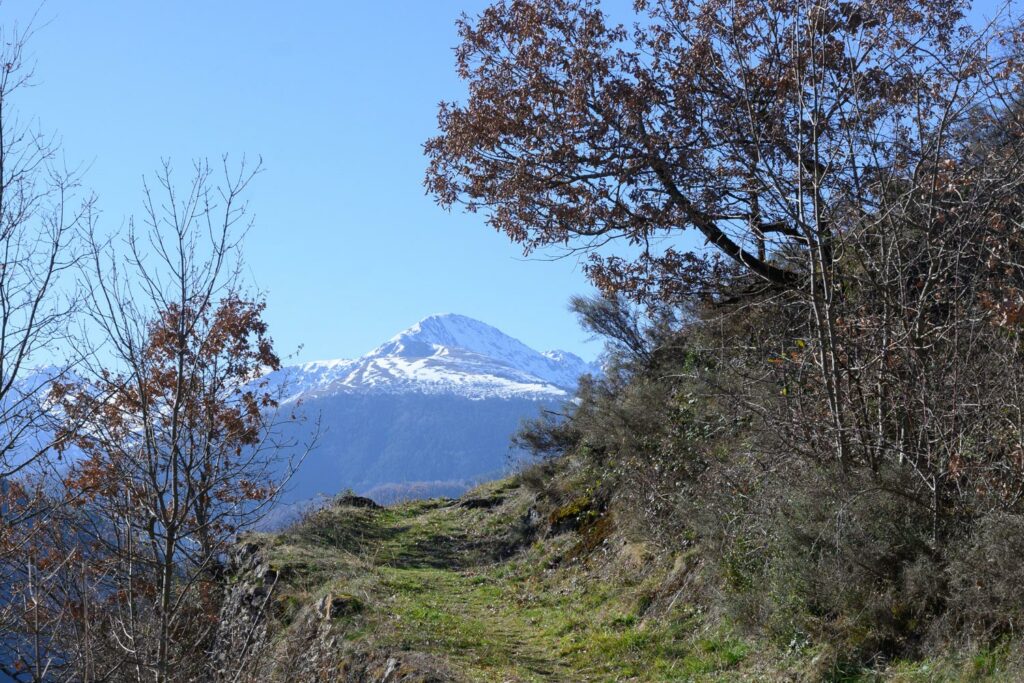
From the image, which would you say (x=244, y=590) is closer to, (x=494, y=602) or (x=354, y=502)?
(x=494, y=602)

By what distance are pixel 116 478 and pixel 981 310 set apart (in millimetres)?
7506

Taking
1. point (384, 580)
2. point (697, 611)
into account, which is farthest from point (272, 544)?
point (697, 611)

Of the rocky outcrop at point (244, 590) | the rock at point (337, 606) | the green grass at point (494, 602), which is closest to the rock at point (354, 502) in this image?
the green grass at point (494, 602)

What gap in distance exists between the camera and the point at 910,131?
30.6 feet

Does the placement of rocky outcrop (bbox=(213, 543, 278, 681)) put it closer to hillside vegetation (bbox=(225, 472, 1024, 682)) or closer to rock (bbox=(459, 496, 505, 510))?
hillside vegetation (bbox=(225, 472, 1024, 682))

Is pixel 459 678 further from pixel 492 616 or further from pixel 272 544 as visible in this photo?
pixel 272 544

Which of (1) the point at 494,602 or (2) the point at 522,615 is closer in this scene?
(2) the point at 522,615

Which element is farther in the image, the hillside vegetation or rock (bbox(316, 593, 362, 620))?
rock (bbox(316, 593, 362, 620))

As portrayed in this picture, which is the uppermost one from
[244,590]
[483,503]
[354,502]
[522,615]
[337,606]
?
[354,502]

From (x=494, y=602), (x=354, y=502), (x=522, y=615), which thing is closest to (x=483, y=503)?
(x=354, y=502)

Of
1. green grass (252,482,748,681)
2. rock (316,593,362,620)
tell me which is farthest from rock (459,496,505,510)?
rock (316,593,362,620)

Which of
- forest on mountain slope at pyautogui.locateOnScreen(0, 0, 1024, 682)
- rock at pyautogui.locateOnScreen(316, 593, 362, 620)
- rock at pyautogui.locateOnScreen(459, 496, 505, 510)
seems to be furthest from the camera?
rock at pyautogui.locateOnScreen(459, 496, 505, 510)

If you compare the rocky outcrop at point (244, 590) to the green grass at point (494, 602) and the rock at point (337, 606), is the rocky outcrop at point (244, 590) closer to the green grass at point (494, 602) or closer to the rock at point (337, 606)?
the green grass at point (494, 602)

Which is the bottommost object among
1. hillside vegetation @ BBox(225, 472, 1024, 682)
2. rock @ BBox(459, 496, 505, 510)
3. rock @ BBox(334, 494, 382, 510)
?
hillside vegetation @ BBox(225, 472, 1024, 682)
